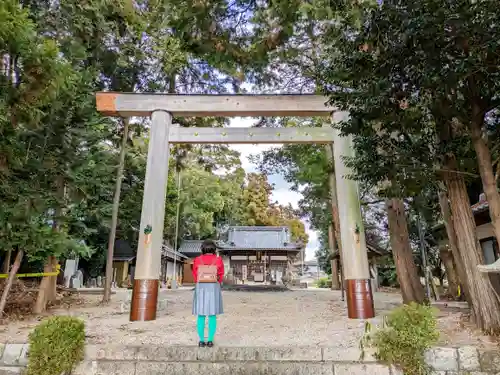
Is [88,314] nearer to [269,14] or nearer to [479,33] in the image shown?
[269,14]

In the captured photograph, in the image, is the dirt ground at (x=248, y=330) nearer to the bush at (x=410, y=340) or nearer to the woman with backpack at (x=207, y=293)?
the woman with backpack at (x=207, y=293)

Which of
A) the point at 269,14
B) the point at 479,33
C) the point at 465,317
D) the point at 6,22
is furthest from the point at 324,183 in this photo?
the point at 6,22

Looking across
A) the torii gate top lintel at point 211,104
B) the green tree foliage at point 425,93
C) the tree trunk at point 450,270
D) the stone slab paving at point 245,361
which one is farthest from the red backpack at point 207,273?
the tree trunk at point 450,270

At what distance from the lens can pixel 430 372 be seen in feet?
11.2

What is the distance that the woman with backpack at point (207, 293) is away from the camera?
12.6 ft

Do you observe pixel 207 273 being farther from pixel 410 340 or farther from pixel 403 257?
pixel 403 257

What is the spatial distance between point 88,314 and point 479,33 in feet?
26.9

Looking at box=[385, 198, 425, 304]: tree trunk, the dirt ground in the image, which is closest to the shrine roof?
box=[385, 198, 425, 304]: tree trunk

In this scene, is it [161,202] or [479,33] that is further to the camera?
[161,202]

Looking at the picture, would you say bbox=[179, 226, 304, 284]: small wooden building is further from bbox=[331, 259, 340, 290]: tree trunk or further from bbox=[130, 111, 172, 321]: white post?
bbox=[130, 111, 172, 321]: white post

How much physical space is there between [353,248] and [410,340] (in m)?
2.73

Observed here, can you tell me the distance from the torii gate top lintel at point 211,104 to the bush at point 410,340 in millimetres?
4373

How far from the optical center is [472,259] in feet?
15.5

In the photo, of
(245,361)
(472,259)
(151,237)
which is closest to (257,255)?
(151,237)
